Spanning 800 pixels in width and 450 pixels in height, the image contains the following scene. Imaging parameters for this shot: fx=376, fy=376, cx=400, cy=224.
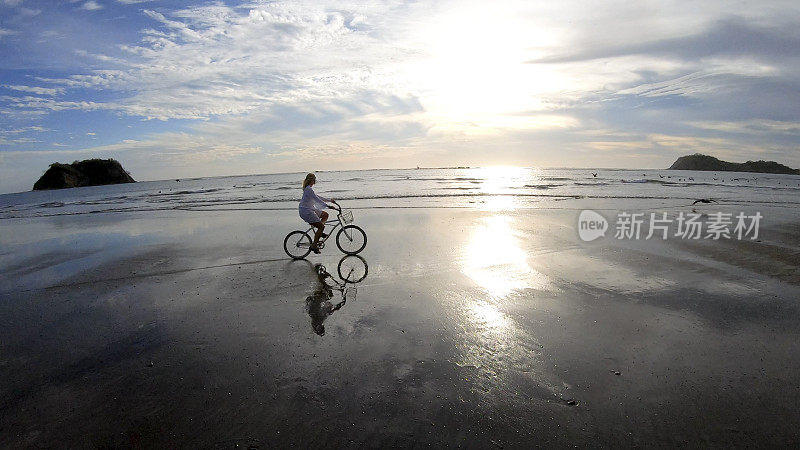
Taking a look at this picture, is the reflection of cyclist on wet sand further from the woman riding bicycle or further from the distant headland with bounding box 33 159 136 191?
the distant headland with bounding box 33 159 136 191

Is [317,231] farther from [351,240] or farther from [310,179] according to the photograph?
[310,179]

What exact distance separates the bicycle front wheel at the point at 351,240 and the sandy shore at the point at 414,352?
28.8 inches

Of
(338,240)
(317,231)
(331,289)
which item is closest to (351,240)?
(338,240)

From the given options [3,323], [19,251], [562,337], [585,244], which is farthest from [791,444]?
[19,251]

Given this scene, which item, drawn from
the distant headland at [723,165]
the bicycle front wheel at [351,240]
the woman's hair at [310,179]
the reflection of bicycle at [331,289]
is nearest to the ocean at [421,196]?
the bicycle front wheel at [351,240]

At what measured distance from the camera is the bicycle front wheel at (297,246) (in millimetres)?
11828

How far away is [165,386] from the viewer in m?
5.04

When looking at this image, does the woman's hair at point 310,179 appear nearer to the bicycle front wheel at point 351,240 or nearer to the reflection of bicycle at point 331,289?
the bicycle front wheel at point 351,240

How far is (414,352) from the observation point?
5.72 meters

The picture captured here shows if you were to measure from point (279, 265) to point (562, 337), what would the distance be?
26.2ft

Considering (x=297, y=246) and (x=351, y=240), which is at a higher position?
(x=351, y=240)

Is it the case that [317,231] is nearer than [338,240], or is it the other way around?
[317,231]

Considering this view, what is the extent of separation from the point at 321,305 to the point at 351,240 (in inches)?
182

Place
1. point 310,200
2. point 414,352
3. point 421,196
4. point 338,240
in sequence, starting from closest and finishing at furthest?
point 414,352, point 310,200, point 338,240, point 421,196
